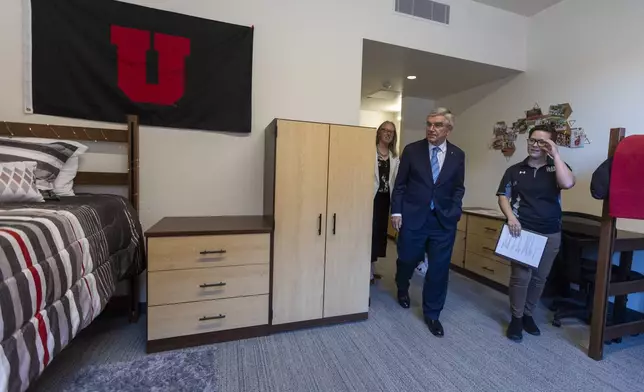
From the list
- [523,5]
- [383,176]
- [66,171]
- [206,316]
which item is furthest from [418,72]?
[66,171]

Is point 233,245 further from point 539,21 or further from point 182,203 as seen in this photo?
point 539,21

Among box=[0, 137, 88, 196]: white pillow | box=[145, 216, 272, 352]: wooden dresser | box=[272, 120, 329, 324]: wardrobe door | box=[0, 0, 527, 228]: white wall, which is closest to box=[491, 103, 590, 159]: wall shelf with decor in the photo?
box=[0, 0, 527, 228]: white wall

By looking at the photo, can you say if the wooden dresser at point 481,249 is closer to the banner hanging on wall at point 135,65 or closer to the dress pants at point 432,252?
the dress pants at point 432,252

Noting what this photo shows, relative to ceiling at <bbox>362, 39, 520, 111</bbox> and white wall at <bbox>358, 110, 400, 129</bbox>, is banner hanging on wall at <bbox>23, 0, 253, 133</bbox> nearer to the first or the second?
ceiling at <bbox>362, 39, 520, 111</bbox>

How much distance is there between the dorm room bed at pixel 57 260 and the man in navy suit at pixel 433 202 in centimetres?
175

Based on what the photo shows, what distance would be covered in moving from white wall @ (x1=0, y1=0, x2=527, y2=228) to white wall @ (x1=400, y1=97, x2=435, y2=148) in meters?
2.01

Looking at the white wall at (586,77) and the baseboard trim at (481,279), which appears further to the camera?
the baseboard trim at (481,279)

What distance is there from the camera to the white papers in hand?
197 centimetres

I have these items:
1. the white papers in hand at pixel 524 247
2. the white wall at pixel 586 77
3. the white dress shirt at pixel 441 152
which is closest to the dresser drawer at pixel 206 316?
the white dress shirt at pixel 441 152

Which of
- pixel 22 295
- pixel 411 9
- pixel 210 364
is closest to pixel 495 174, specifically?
pixel 411 9

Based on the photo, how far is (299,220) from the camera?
6.63ft

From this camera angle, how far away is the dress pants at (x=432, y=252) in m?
2.12

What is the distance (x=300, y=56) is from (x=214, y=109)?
786mm

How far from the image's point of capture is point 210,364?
168 cm
